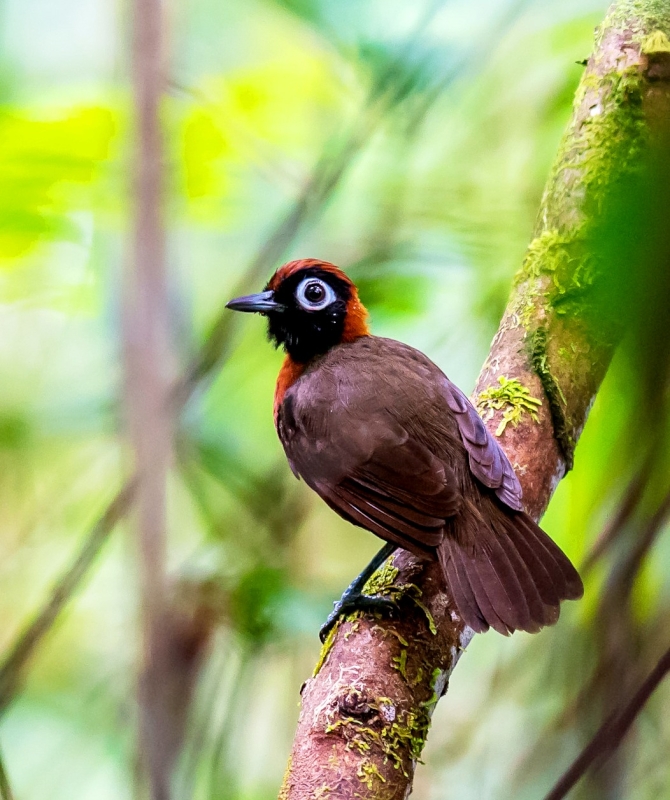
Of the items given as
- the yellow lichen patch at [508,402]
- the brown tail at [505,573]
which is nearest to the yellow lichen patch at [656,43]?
the yellow lichen patch at [508,402]

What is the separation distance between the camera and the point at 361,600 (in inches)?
84.4

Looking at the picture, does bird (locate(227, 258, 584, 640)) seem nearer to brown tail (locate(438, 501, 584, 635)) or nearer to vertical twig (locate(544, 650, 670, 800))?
brown tail (locate(438, 501, 584, 635))

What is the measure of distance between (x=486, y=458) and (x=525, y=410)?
0.27m

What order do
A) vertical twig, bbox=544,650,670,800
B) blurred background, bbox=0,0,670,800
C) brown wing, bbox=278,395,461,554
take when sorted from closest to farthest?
vertical twig, bbox=544,650,670,800, brown wing, bbox=278,395,461,554, blurred background, bbox=0,0,670,800

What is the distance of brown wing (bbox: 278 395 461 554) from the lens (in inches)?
86.6

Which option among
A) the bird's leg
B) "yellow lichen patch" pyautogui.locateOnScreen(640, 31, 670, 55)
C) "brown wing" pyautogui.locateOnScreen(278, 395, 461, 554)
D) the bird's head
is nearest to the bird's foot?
the bird's leg

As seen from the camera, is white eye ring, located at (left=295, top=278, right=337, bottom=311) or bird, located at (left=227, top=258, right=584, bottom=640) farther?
white eye ring, located at (left=295, top=278, right=337, bottom=311)

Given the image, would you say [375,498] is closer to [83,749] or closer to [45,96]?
[45,96]

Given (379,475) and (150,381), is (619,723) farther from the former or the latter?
(150,381)

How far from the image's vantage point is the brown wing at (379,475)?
220 centimetres

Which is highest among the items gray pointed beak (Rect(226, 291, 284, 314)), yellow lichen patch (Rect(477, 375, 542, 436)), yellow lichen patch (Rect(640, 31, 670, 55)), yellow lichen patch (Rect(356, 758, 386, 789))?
yellow lichen patch (Rect(640, 31, 670, 55))

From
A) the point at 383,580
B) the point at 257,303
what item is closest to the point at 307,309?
the point at 257,303

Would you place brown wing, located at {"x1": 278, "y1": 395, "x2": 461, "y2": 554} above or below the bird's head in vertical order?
below

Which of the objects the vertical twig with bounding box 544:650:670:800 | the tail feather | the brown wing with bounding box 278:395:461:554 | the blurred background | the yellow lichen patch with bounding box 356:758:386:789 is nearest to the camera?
the vertical twig with bounding box 544:650:670:800
